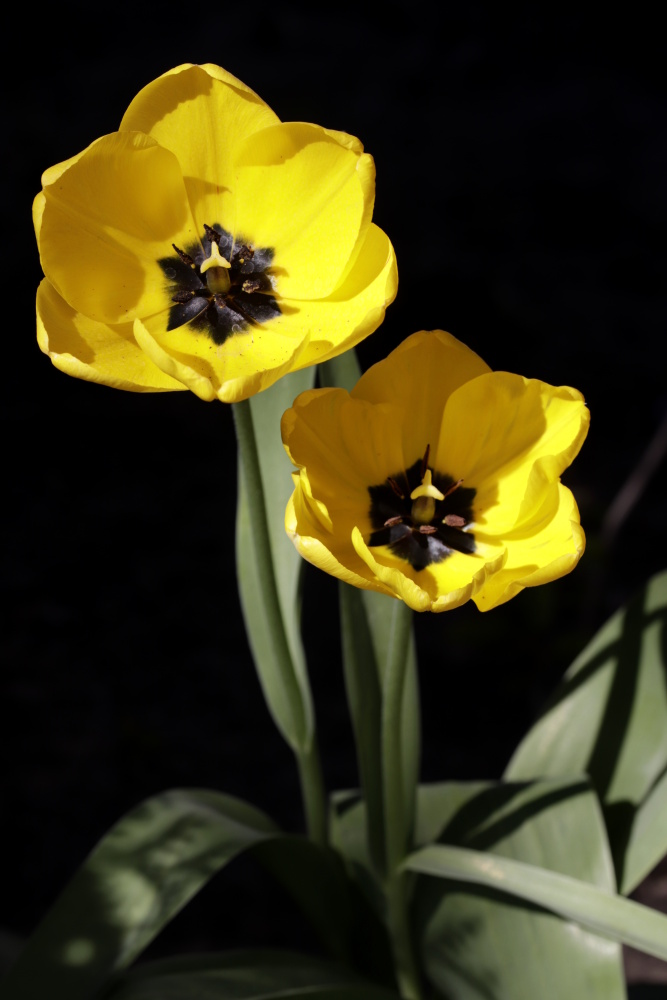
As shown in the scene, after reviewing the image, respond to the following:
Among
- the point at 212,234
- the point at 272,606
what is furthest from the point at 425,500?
the point at 212,234

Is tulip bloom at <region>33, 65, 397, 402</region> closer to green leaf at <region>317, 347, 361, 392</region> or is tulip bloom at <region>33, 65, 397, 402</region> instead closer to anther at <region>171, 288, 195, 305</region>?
anther at <region>171, 288, 195, 305</region>

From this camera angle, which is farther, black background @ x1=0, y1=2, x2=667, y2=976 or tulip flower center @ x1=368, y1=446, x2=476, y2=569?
black background @ x1=0, y1=2, x2=667, y2=976

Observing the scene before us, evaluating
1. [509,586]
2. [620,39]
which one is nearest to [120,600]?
[509,586]

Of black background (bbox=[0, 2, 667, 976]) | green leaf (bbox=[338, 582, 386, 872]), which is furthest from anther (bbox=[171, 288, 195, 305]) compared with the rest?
black background (bbox=[0, 2, 667, 976])

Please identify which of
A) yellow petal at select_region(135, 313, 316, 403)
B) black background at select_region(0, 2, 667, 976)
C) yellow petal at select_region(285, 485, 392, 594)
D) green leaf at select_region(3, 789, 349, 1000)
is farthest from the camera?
black background at select_region(0, 2, 667, 976)

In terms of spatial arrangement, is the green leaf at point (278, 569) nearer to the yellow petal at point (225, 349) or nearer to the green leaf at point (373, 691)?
the green leaf at point (373, 691)

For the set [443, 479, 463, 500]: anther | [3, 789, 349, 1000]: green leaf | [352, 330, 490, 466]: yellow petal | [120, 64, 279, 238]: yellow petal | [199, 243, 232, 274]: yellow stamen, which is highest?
[120, 64, 279, 238]: yellow petal
